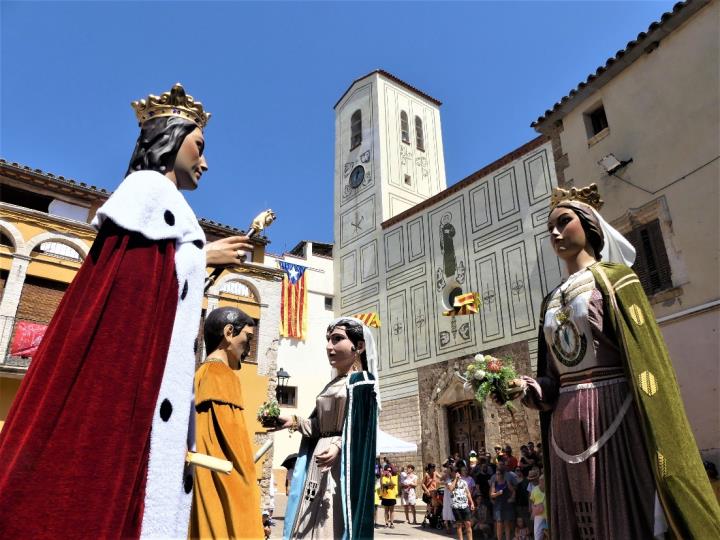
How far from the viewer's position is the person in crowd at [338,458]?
3070mm

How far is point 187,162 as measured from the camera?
79.2 inches

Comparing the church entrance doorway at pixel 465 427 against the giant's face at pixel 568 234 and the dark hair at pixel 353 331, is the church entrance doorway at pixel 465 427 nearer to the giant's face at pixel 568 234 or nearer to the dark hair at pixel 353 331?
the dark hair at pixel 353 331

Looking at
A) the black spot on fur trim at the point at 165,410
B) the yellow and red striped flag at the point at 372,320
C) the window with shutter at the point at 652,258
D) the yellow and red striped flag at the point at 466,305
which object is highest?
the yellow and red striped flag at the point at 372,320

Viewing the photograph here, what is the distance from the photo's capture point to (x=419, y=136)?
2547 cm

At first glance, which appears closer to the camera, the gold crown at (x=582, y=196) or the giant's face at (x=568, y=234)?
the giant's face at (x=568, y=234)

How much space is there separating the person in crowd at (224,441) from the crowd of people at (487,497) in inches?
215

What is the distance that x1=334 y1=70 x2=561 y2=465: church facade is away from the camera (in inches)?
621

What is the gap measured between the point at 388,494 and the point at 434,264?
876cm

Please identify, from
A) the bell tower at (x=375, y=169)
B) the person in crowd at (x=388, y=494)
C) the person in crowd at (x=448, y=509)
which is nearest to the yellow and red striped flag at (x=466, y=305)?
the bell tower at (x=375, y=169)

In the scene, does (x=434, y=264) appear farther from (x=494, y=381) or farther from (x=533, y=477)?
(x=494, y=381)

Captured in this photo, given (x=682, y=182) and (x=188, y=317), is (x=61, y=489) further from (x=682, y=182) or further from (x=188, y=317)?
(x=682, y=182)

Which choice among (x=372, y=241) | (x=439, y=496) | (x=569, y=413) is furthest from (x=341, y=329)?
(x=372, y=241)

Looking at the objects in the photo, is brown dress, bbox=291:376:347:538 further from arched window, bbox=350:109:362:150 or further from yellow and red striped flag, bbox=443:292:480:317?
arched window, bbox=350:109:362:150

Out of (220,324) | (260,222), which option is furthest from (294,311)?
(260,222)
